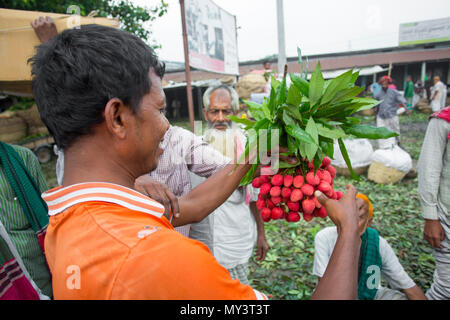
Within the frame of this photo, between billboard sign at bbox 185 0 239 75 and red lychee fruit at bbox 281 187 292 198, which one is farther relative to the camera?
billboard sign at bbox 185 0 239 75

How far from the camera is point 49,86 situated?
0.81 m

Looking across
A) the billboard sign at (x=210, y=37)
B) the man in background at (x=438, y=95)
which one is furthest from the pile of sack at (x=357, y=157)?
the man in background at (x=438, y=95)

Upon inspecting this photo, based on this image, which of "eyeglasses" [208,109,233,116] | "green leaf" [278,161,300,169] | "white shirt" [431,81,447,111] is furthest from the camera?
"white shirt" [431,81,447,111]

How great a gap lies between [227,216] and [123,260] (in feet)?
5.60

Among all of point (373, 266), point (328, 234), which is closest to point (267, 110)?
point (328, 234)

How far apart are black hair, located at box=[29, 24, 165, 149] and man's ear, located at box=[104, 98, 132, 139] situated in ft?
0.05

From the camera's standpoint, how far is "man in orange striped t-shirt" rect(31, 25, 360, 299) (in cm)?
66

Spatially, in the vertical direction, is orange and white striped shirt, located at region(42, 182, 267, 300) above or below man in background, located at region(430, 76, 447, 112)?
below

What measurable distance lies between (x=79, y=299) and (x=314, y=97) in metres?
1.17

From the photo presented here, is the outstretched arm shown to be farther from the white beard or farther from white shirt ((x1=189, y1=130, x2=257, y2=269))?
the white beard

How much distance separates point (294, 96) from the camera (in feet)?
4.00

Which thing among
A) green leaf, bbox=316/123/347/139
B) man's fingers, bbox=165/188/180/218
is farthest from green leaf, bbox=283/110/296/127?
man's fingers, bbox=165/188/180/218

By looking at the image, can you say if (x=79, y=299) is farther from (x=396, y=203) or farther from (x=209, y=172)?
(x=396, y=203)

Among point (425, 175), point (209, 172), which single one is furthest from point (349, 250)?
point (425, 175)
